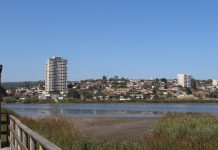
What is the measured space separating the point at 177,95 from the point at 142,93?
43.3 feet

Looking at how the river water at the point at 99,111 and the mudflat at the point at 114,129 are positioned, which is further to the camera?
the river water at the point at 99,111

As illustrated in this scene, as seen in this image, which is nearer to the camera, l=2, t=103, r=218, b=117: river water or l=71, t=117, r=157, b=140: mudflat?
l=71, t=117, r=157, b=140: mudflat

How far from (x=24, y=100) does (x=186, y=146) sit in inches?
6292

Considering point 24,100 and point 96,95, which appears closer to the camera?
point 24,100

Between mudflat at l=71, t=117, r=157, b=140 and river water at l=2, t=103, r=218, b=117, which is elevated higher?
mudflat at l=71, t=117, r=157, b=140

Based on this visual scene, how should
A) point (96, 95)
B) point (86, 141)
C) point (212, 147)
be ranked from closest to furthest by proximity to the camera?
point (212, 147), point (86, 141), point (96, 95)

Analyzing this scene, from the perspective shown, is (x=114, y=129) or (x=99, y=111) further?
(x=99, y=111)

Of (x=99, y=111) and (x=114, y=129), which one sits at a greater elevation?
(x=114, y=129)

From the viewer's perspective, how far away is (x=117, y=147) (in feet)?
40.7

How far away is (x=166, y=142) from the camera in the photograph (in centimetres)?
1288

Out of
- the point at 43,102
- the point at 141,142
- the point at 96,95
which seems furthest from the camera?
the point at 96,95

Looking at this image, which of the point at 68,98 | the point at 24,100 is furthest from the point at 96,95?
the point at 24,100

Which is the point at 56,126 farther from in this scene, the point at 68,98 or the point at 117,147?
the point at 68,98

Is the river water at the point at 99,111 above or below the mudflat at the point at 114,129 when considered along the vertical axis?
below
